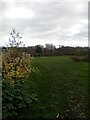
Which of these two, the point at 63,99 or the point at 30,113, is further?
the point at 63,99

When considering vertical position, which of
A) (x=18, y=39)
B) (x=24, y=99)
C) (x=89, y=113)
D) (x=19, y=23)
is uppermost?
(x=19, y=23)

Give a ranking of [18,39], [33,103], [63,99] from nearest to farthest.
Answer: [33,103] → [63,99] → [18,39]

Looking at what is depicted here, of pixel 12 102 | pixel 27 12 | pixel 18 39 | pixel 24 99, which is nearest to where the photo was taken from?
pixel 12 102

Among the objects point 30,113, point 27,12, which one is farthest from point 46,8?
point 30,113

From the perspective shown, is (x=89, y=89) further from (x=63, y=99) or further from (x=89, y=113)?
(x=89, y=113)

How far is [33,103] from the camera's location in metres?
4.62

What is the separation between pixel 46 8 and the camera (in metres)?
6.96

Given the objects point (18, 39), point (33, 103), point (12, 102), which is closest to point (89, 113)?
point (33, 103)

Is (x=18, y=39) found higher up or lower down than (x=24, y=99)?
higher up

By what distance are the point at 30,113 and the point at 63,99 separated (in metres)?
1.54

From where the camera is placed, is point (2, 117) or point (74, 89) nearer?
point (2, 117)

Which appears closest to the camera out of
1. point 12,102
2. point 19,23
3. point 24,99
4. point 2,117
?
point 2,117

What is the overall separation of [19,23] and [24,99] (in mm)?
4100

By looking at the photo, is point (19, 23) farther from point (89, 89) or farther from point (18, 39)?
point (89, 89)
